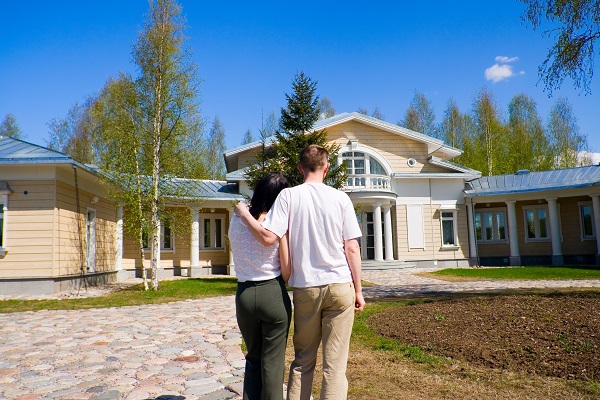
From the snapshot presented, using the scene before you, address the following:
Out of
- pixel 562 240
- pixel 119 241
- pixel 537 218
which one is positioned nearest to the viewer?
pixel 119 241

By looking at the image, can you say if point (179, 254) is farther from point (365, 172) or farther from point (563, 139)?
point (563, 139)

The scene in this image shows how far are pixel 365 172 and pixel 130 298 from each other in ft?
44.7

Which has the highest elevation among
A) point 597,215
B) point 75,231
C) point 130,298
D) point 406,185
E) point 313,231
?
point 406,185

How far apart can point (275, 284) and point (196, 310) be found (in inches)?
295

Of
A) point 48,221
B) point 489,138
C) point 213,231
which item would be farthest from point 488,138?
point 48,221

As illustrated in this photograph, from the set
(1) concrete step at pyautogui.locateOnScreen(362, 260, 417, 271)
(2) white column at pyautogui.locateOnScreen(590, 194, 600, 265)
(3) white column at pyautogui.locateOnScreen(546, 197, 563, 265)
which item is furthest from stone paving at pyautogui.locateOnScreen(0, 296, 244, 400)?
(2) white column at pyautogui.locateOnScreen(590, 194, 600, 265)

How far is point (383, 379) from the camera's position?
4438 mm

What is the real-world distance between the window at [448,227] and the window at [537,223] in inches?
146

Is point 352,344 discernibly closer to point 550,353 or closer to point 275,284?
point 550,353

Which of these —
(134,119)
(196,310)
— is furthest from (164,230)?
(196,310)

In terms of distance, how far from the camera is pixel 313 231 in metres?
2.96

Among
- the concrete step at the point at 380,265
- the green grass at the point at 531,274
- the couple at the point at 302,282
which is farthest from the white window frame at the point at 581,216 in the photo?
the couple at the point at 302,282

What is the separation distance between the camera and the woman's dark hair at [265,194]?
3.17 m

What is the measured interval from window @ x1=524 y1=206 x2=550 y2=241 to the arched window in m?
7.60
